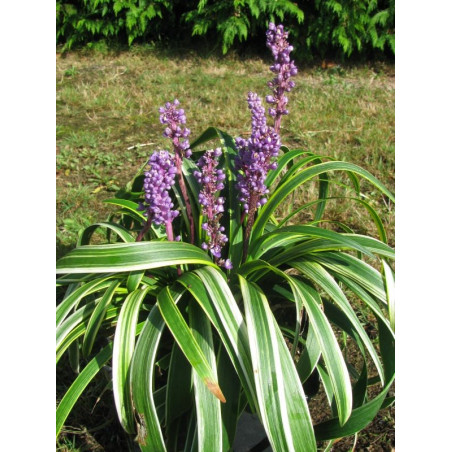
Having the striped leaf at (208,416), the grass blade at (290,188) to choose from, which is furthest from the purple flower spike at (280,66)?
the striped leaf at (208,416)

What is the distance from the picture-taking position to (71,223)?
3.13m

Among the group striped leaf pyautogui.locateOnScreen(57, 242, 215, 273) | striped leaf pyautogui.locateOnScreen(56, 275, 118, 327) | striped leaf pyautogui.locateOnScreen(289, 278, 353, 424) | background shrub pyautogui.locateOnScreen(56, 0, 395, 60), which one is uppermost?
background shrub pyautogui.locateOnScreen(56, 0, 395, 60)

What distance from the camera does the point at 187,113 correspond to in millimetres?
4527

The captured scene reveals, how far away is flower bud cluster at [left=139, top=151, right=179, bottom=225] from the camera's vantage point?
1384mm

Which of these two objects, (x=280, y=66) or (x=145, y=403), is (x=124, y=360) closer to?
(x=145, y=403)

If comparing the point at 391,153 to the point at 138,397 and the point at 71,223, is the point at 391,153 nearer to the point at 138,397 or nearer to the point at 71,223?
the point at 71,223

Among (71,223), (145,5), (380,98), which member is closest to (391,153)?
(380,98)

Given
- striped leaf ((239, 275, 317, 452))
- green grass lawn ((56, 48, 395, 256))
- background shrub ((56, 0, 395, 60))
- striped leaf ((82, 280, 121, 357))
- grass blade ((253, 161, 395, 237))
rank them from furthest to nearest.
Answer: background shrub ((56, 0, 395, 60)) < green grass lawn ((56, 48, 395, 256)) < grass blade ((253, 161, 395, 237)) < striped leaf ((82, 280, 121, 357)) < striped leaf ((239, 275, 317, 452))

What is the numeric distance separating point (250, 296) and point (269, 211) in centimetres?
41

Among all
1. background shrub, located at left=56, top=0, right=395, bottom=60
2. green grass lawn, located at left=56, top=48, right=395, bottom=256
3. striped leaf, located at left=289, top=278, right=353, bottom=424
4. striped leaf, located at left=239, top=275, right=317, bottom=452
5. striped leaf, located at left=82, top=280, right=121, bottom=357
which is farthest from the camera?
background shrub, located at left=56, top=0, right=395, bottom=60

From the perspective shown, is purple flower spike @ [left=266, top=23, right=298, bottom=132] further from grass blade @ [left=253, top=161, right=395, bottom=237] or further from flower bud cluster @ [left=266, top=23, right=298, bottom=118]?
grass blade @ [left=253, top=161, right=395, bottom=237]

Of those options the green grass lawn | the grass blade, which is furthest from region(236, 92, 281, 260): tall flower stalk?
the green grass lawn

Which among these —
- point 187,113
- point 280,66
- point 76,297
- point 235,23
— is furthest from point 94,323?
point 235,23

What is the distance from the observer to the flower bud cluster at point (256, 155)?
4.91 ft
